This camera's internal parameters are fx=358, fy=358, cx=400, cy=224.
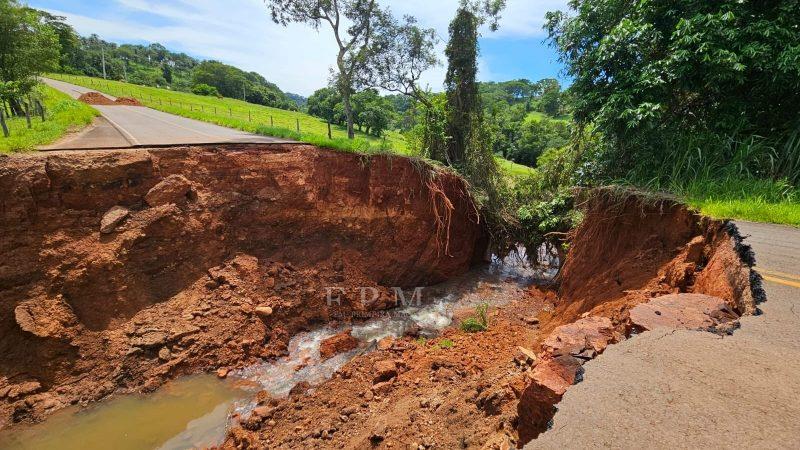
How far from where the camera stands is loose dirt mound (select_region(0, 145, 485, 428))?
6316mm

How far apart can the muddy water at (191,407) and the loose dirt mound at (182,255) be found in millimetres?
309

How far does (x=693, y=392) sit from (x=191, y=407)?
7086 mm

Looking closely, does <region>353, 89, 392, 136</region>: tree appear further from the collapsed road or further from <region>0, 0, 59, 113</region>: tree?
the collapsed road

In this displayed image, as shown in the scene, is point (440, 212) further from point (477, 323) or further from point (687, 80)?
point (687, 80)

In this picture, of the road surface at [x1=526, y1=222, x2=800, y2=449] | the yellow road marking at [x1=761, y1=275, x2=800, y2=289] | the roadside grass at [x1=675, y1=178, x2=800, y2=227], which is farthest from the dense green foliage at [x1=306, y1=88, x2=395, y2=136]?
the road surface at [x1=526, y1=222, x2=800, y2=449]

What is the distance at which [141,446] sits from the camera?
5449 millimetres

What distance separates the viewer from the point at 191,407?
6211 millimetres

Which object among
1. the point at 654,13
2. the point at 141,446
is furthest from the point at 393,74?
the point at 141,446

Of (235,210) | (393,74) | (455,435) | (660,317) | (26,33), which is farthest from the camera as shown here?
(393,74)

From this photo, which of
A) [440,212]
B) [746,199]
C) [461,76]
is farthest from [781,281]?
[461,76]

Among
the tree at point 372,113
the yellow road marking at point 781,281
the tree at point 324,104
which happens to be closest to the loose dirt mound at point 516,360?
the yellow road marking at point 781,281

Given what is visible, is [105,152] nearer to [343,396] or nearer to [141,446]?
[141,446]

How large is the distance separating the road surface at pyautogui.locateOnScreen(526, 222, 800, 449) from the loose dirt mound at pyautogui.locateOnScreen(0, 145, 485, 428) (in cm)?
672

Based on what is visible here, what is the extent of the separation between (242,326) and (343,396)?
3.04 meters
